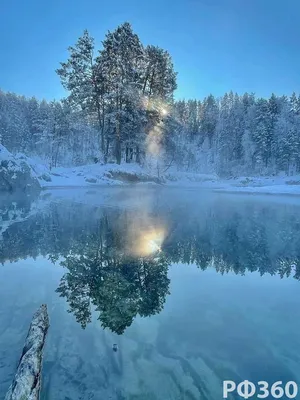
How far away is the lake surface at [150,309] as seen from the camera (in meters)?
3.97

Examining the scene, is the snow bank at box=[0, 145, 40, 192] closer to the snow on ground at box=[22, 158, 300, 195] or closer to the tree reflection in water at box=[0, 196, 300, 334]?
the snow on ground at box=[22, 158, 300, 195]

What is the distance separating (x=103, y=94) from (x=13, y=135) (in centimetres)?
4360

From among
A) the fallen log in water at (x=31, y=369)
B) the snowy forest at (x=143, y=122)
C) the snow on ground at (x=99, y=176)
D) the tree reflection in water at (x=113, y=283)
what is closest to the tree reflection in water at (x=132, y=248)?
the tree reflection in water at (x=113, y=283)

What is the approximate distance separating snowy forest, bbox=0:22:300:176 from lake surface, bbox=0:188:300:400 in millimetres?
29637

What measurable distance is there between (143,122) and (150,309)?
37.5 meters

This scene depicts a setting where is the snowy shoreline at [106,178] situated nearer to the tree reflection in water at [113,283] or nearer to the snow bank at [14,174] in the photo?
the snow bank at [14,174]

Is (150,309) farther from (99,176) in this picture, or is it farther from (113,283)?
(99,176)

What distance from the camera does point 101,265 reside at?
827 cm

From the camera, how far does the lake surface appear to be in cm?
397

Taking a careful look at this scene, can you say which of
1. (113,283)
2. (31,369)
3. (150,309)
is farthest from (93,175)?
(31,369)

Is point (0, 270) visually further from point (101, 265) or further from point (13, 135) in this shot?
point (13, 135)

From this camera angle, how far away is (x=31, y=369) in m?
3.44

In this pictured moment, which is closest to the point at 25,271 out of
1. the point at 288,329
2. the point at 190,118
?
the point at 288,329

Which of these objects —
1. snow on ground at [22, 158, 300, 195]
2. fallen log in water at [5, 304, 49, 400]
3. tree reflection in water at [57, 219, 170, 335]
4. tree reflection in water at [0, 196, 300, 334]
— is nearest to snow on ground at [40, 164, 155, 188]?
Result: snow on ground at [22, 158, 300, 195]
